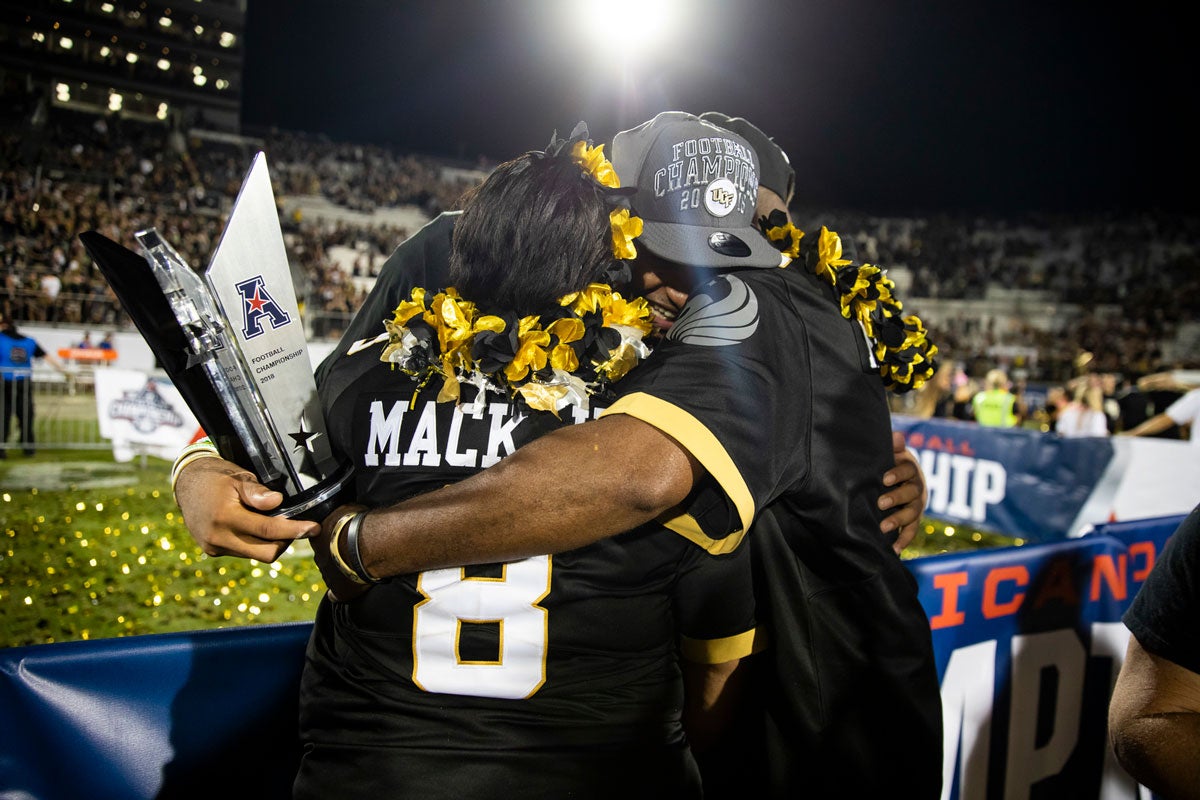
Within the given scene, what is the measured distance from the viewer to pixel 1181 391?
881 centimetres

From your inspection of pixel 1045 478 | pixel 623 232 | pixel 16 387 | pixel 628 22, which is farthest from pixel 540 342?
pixel 628 22

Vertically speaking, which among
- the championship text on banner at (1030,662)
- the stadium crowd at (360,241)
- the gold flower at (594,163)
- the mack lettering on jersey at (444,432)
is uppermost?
the stadium crowd at (360,241)

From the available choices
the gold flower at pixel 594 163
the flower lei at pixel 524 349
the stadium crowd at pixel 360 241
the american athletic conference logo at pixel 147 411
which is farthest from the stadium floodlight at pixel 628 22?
the flower lei at pixel 524 349

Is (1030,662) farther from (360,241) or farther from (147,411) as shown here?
(360,241)

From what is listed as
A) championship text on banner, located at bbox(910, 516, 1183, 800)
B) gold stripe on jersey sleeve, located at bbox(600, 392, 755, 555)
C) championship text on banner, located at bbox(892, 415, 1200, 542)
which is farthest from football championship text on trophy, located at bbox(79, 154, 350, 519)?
championship text on banner, located at bbox(892, 415, 1200, 542)

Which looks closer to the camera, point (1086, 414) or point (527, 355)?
point (527, 355)

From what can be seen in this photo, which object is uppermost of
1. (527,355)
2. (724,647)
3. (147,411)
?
(527,355)

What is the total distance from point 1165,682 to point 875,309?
2.98ft

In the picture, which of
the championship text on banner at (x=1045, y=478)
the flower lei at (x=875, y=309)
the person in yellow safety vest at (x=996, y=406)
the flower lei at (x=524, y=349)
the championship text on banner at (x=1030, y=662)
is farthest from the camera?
the person in yellow safety vest at (x=996, y=406)

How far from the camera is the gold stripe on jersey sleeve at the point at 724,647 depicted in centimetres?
175

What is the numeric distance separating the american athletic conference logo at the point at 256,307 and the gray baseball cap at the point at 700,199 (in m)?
0.80

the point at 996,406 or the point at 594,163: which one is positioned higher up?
the point at 594,163

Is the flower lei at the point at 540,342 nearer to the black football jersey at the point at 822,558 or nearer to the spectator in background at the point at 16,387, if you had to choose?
the black football jersey at the point at 822,558

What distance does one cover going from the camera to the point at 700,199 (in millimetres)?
1785
